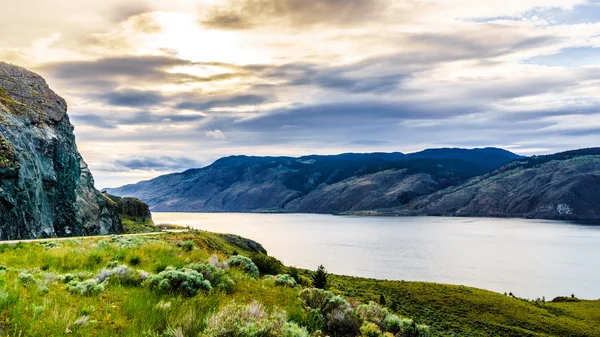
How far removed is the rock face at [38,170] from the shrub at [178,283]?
43.2 meters

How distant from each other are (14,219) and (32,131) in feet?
54.8

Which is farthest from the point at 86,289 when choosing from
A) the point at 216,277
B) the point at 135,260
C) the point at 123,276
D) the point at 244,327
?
the point at 135,260

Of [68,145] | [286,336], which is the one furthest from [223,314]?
[68,145]

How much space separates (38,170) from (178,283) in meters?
55.1

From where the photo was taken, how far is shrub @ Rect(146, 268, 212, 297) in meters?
9.34

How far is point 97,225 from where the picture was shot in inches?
2884

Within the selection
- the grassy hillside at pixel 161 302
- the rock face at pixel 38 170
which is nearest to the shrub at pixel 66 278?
the grassy hillside at pixel 161 302

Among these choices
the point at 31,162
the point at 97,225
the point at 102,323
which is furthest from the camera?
the point at 97,225

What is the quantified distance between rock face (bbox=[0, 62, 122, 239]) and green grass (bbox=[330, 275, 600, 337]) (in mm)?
40013

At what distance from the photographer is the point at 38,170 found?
178ft

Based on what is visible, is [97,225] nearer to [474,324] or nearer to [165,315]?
[474,324]

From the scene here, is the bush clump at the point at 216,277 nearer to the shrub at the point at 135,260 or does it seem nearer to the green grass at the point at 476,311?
the shrub at the point at 135,260

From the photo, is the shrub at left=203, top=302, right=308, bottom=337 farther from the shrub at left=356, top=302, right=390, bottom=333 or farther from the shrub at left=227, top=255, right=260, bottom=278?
the shrub at left=227, top=255, right=260, bottom=278

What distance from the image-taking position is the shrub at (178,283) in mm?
9344
